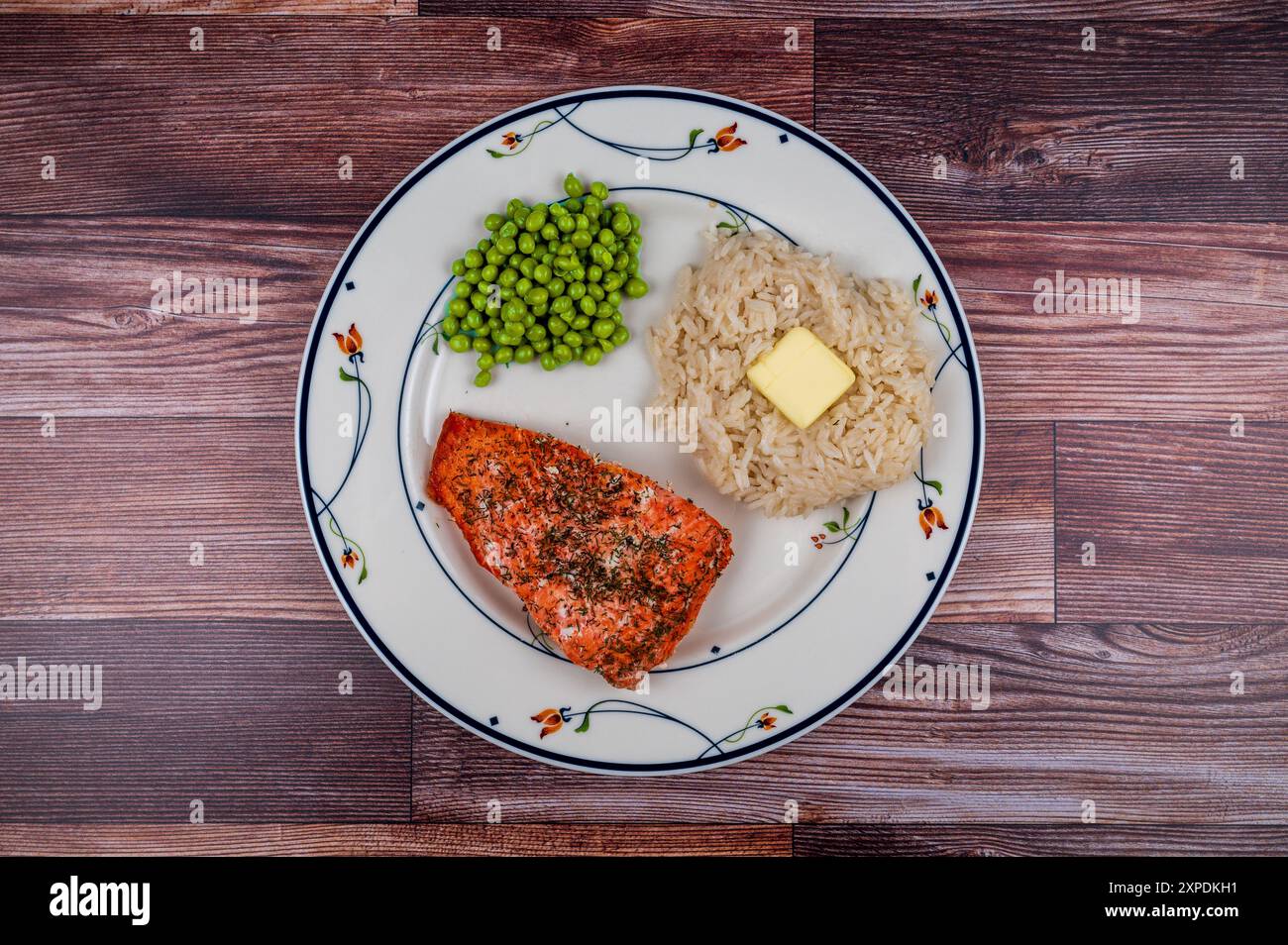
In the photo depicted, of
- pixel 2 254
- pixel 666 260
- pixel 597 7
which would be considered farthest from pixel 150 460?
pixel 597 7

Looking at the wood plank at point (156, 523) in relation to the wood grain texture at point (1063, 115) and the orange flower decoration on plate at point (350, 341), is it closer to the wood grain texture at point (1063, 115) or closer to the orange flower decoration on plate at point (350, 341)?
the orange flower decoration on plate at point (350, 341)

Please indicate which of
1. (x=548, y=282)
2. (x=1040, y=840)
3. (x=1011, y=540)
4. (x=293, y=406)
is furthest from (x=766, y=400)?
(x=1040, y=840)

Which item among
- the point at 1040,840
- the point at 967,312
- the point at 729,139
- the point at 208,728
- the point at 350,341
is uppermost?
the point at 729,139

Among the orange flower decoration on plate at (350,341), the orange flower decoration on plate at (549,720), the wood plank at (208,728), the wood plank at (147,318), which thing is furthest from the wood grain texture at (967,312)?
the orange flower decoration on plate at (549,720)

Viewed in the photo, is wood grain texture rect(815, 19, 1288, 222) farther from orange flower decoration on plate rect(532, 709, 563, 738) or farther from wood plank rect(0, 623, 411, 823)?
wood plank rect(0, 623, 411, 823)

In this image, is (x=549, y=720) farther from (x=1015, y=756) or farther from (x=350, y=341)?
(x=1015, y=756)

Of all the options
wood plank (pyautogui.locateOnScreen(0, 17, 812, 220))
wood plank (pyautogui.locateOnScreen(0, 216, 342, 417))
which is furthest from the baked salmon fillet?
wood plank (pyautogui.locateOnScreen(0, 17, 812, 220))
